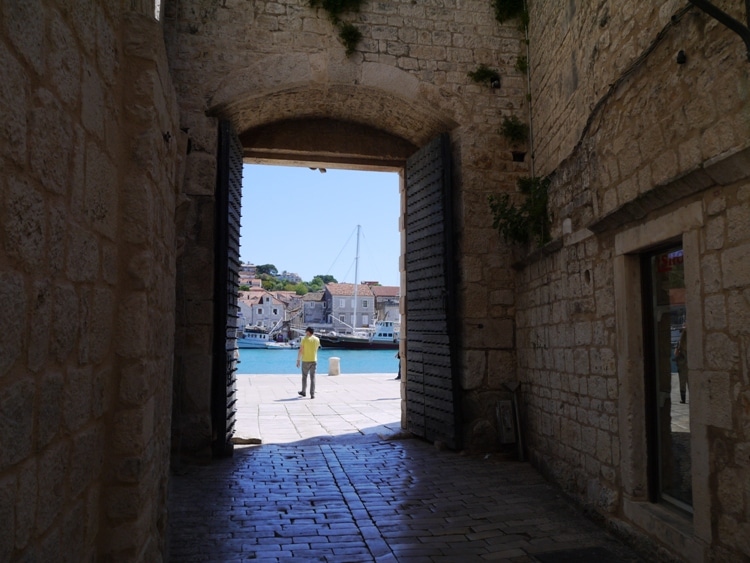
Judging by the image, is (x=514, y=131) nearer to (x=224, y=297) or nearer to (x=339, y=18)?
(x=339, y=18)

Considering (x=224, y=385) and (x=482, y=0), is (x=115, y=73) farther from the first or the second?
(x=482, y=0)

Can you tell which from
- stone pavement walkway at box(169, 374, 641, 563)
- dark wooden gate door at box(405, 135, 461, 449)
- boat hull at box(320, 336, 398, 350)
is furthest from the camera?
boat hull at box(320, 336, 398, 350)

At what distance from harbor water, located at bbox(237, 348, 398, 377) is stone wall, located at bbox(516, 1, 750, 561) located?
30.3 m

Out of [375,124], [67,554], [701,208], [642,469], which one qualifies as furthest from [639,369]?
[375,124]

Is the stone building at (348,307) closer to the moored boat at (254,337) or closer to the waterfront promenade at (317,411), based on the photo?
the moored boat at (254,337)

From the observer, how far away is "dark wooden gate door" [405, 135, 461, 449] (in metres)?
6.74

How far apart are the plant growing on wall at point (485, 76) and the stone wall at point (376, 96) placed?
66mm

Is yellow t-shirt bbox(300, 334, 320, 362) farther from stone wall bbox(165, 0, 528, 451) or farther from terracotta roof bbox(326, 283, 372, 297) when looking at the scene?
terracotta roof bbox(326, 283, 372, 297)

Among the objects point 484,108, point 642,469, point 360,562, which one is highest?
point 484,108

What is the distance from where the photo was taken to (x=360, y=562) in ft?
11.8

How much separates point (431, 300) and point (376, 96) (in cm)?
243

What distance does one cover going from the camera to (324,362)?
50312 millimetres

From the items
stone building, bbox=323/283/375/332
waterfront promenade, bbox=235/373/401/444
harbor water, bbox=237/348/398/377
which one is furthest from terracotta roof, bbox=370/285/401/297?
waterfront promenade, bbox=235/373/401/444

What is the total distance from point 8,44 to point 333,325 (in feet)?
232
